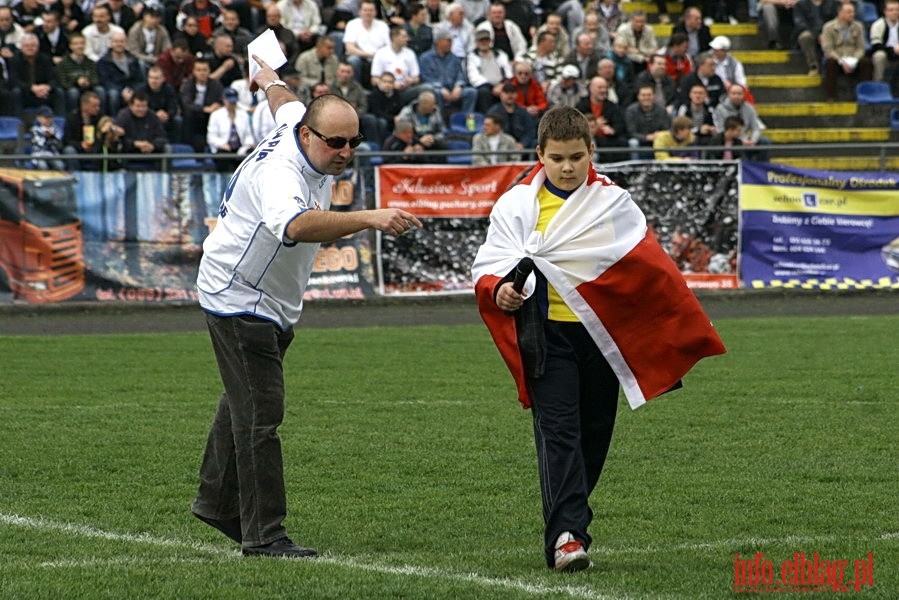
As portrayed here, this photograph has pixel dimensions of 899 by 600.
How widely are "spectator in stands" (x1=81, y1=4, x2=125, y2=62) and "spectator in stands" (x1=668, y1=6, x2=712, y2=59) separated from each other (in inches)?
362

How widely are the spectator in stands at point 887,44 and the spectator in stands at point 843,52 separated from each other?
19cm

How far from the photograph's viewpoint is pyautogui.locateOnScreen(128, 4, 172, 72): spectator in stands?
68.7 ft

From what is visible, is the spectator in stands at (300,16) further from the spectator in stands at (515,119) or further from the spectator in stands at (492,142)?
the spectator in stands at (492,142)

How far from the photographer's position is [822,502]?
717cm

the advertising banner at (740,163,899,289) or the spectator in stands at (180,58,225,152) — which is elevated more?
the spectator in stands at (180,58,225,152)

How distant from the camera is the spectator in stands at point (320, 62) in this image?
20422mm

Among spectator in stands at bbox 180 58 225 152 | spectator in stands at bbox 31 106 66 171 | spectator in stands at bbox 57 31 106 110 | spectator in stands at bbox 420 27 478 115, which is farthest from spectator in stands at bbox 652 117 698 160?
spectator in stands at bbox 31 106 66 171

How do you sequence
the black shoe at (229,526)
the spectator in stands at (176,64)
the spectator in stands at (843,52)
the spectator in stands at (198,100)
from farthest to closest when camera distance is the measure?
the spectator in stands at (843,52), the spectator in stands at (176,64), the spectator in stands at (198,100), the black shoe at (229,526)

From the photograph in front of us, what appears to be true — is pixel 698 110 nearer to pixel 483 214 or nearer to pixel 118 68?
pixel 483 214

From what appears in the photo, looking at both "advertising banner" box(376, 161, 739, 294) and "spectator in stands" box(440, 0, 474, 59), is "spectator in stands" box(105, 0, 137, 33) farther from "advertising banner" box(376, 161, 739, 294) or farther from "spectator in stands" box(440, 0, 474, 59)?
"advertising banner" box(376, 161, 739, 294)

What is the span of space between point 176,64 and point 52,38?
5.97 ft

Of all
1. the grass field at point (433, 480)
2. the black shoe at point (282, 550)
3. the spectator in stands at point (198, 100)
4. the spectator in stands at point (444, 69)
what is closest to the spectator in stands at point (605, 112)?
the spectator in stands at point (444, 69)

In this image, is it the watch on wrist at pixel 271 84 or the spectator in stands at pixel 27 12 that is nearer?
the watch on wrist at pixel 271 84

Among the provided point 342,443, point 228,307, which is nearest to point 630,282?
Result: point 228,307
